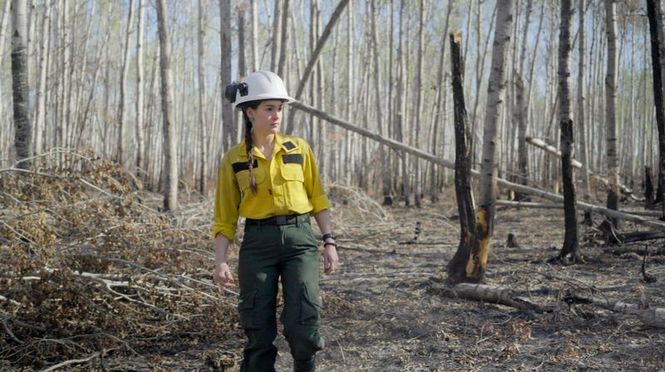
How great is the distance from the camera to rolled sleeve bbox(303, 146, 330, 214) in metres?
2.80

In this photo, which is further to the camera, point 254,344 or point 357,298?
point 357,298

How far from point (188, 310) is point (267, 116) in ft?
6.32

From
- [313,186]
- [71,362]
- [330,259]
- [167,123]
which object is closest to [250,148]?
[313,186]

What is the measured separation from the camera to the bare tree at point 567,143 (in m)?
5.44

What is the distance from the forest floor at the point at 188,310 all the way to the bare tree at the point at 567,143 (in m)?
0.35

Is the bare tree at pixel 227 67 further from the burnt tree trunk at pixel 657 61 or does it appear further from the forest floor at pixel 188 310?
the burnt tree trunk at pixel 657 61

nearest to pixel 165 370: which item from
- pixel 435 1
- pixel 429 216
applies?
pixel 429 216

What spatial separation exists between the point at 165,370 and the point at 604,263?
431cm

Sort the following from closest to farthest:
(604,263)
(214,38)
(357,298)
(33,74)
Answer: (357,298), (604,263), (33,74), (214,38)

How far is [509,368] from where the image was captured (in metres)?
3.08

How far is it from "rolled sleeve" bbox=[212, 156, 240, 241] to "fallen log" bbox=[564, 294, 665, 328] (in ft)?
7.97

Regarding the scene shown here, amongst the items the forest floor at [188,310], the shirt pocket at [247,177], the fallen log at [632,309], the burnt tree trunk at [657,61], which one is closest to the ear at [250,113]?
the shirt pocket at [247,177]

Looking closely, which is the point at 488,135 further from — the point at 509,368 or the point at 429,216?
the point at 429,216

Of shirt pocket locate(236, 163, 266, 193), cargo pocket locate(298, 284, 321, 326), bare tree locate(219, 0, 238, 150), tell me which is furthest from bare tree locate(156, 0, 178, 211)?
cargo pocket locate(298, 284, 321, 326)
